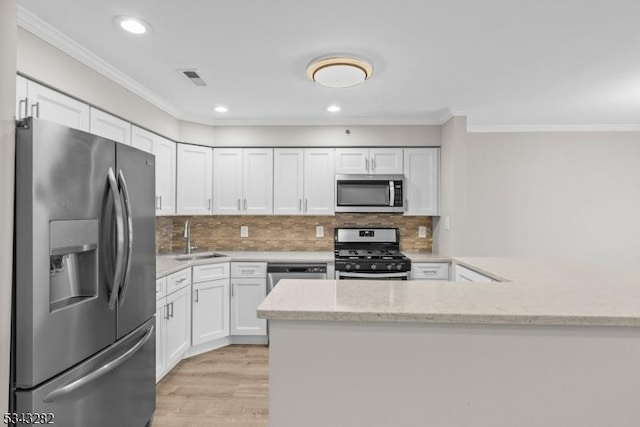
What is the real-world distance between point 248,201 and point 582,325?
10.6ft

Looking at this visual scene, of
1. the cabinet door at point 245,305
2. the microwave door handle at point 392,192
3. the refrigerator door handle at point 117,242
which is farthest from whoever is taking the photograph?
Result: the microwave door handle at point 392,192

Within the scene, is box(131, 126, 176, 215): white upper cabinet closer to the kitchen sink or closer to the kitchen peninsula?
the kitchen sink

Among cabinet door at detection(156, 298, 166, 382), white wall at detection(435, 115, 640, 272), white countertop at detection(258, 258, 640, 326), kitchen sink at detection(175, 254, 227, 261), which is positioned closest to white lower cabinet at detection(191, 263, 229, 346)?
kitchen sink at detection(175, 254, 227, 261)

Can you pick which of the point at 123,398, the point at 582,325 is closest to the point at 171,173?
the point at 123,398

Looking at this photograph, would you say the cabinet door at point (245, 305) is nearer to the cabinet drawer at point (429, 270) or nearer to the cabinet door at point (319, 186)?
the cabinet door at point (319, 186)

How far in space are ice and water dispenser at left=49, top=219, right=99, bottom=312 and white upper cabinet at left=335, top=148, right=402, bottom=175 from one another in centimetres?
269

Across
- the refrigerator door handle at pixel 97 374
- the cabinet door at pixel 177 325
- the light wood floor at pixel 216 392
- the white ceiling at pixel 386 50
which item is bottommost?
the light wood floor at pixel 216 392

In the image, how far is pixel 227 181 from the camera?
386 centimetres

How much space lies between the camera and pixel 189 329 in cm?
322

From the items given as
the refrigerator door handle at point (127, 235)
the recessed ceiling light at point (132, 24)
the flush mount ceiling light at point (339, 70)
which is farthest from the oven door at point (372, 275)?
the recessed ceiling light at point (132, 24)

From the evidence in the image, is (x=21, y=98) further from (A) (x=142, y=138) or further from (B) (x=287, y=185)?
(B) (x=287, y=185)

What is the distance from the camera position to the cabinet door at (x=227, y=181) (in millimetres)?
3844

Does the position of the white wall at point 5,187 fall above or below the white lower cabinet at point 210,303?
above

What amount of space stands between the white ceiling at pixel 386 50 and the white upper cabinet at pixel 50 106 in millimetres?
369
